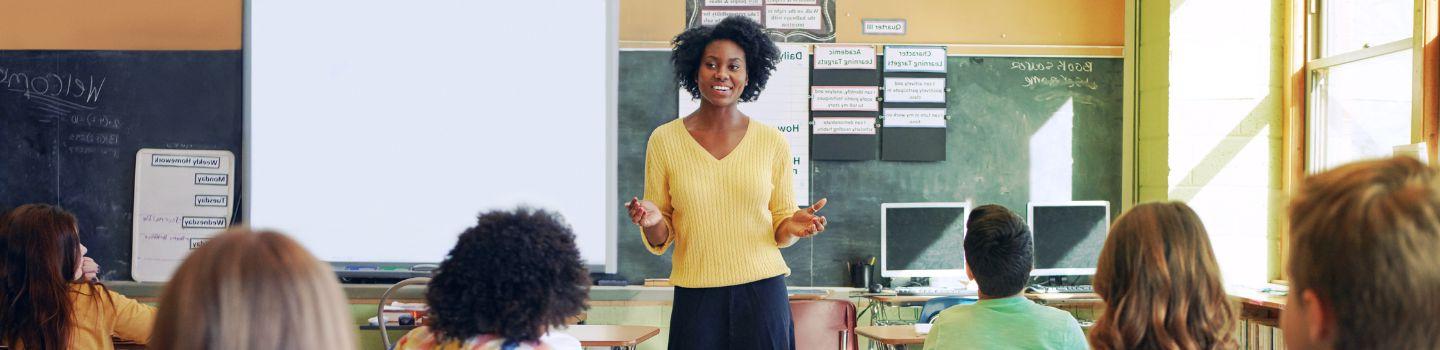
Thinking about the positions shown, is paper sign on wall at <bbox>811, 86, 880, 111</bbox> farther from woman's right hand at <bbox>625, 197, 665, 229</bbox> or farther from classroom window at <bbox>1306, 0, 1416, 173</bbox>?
woman's right hand at <bbox>625, 197, 665, 229</bbox>

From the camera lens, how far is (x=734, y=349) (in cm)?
218

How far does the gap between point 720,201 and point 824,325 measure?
52.8 inches

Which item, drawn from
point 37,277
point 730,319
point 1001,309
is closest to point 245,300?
point 730,319

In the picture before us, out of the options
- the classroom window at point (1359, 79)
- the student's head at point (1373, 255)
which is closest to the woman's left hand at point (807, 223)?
the student's head at point (1373, 255)

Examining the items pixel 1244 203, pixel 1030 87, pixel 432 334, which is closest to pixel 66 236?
pixel 432 334

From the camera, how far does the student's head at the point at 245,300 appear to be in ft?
3.11

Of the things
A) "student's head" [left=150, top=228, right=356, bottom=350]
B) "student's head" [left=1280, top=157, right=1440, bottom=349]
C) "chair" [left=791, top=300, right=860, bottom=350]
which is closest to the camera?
"student's head" [left=1280, top=157, right=1440, bottom=349]

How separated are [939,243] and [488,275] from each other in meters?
3.25

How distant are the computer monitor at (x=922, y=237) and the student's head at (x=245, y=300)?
12.5ft

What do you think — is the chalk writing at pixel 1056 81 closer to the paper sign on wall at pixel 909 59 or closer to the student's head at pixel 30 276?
the paper sign on wall at pixel 909 59

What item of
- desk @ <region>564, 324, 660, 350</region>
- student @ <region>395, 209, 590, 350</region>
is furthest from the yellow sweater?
desk @ <region>564, 324, 660, 350</region>

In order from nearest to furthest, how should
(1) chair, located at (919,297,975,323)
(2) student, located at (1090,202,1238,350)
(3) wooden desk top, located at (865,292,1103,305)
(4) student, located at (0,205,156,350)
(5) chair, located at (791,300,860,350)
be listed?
(2) student, located at (1090,202,1238,350)
(4) student, located at (0,205,156,350)
(5) chair, located at (791,300,860,350)
(1) chair, located at (919,297,975,323)
(3) wooden desk top, located at (865,292,1103,305)

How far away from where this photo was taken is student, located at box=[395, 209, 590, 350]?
1.66 meters

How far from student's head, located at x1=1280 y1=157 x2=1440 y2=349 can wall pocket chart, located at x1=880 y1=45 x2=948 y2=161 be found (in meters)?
4.02
